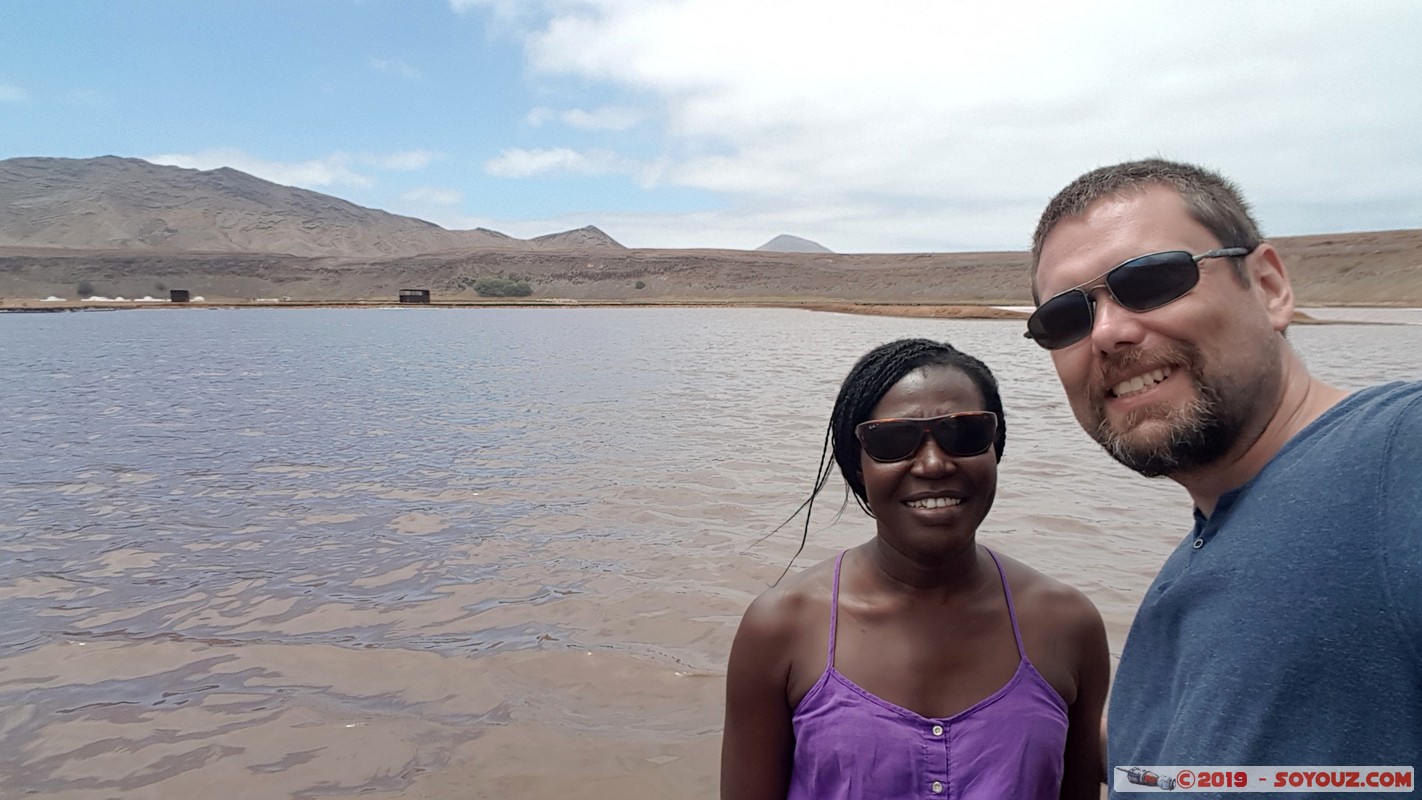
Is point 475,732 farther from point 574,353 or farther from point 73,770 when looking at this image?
point 574,353

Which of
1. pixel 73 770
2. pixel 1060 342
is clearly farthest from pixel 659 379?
pixel 1060 342

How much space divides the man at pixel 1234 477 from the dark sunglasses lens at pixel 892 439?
1.37ft

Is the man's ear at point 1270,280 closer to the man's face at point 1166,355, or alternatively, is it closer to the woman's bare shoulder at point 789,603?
the man's face at point 1166,355

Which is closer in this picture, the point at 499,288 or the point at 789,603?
the point at 789,603

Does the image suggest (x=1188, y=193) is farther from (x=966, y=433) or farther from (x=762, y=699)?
(x=762, y=699)

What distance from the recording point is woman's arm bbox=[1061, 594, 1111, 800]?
220 cm

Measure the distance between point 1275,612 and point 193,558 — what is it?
302 inches

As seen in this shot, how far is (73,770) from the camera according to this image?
3.91 meters

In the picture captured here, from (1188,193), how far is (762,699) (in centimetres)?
148

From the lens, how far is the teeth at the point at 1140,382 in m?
1.65

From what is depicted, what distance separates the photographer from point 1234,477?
155cm

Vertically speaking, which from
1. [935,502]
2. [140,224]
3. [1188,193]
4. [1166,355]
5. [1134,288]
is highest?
[140,224]

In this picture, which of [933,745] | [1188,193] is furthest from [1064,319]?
[933,745]

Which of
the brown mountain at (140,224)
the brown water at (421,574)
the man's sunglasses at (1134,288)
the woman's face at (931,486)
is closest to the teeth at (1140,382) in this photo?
the man's sunglasses at (1134,288)
